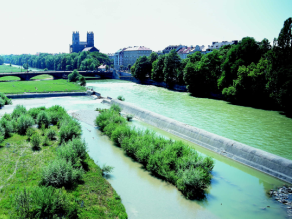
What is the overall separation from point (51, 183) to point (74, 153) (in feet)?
11.9

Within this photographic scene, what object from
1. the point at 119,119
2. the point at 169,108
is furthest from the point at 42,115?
the point at 169,108

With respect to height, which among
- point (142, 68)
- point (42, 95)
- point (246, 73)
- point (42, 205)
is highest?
point (142, 68)

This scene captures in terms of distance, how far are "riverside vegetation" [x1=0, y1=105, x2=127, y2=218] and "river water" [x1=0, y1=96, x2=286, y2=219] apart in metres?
1.73

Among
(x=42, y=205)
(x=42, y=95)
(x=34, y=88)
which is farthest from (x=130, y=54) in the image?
(x=42, y=205)

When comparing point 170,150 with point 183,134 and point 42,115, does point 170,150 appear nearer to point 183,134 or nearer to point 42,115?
point 183,134

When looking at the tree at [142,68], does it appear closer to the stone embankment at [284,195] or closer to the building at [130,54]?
the building at [130,54]

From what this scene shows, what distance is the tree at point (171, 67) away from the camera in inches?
2963

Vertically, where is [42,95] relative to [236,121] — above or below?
above

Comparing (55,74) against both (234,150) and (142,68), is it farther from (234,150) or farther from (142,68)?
(234,150)

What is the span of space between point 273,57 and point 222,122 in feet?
49.6

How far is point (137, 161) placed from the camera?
73.4 ft

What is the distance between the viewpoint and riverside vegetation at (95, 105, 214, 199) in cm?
1689

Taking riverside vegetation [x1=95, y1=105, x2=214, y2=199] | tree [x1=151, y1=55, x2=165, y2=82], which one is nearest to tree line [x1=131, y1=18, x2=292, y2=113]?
tree [x1=151, y1=55, x2=165, y2=82]

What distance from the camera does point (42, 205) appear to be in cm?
1179
